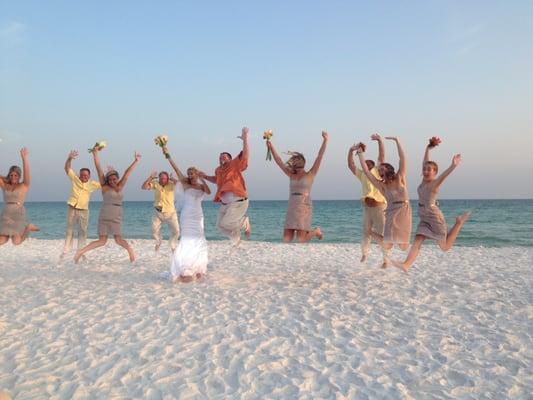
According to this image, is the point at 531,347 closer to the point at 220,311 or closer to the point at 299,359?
the point at 299,359

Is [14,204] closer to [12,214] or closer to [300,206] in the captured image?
[12,214]

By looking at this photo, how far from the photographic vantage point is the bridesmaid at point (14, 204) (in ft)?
32.3

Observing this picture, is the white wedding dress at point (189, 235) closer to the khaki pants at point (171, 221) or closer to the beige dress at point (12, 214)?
the beige dress at point (12, 214)

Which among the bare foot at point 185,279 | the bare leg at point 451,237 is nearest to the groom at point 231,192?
the bare foot at point 185,279

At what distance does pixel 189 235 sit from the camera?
935 centimetres

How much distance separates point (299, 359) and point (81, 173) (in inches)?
331

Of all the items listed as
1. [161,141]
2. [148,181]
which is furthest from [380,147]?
[148,181]

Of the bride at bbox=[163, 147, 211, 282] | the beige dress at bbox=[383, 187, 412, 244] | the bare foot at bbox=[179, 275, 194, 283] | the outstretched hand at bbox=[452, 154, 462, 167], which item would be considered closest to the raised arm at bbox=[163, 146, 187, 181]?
the bride at bbox=[163, 147, 211, 282]

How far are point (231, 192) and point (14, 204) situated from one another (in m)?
4.64

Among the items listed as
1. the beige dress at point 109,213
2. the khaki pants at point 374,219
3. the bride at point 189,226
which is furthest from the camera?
the beige dress at point 109,213

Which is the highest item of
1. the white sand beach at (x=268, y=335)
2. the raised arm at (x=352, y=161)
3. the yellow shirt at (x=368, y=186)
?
the raised arm at (x=352, y=161)

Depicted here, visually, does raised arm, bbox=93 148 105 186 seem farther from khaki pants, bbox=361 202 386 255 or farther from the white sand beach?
khaki pants, bbox=361 202 386 255

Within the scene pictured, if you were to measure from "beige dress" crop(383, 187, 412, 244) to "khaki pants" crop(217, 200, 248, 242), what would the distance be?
2.74 m

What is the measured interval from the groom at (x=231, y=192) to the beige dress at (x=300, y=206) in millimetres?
923
